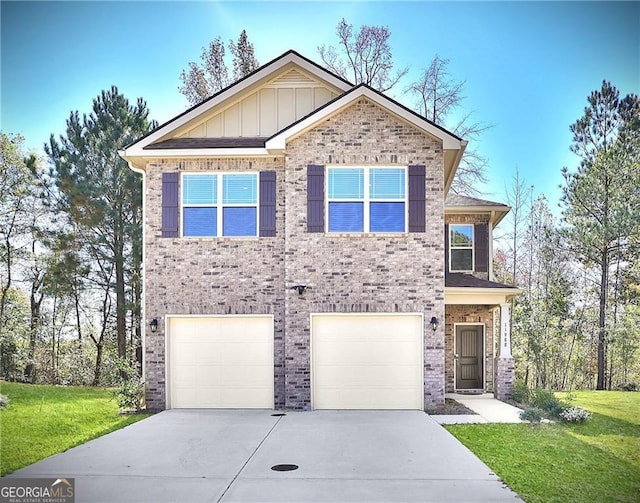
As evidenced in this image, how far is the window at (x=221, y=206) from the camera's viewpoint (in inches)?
535

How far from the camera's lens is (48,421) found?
500 inches

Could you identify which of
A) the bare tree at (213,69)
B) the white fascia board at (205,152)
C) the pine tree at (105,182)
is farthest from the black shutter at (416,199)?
the bare tree at (213,69)

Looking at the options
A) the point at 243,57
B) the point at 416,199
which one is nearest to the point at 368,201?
the point at 416,199

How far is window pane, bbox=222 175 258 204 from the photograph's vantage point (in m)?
13.6

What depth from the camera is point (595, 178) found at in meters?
21.3

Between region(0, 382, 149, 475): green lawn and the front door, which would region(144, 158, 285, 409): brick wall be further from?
the front door

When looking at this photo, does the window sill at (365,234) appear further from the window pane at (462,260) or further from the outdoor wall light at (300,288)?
the window pane at (462,260)

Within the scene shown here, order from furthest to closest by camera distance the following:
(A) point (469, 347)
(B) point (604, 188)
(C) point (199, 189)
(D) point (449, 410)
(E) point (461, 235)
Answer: (B) point (604, 188), (E) point (461, 235), (A) point (469, 347), (C) point (199, 189), (D) point (449, 410)

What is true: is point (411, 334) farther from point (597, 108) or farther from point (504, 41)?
point (597, 108)

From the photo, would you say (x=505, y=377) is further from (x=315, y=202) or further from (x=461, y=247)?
(x=315, y=202)

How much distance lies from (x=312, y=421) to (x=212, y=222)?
15.4ft

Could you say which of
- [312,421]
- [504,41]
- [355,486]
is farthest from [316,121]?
[504,41]

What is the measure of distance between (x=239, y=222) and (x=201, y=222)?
81 cm

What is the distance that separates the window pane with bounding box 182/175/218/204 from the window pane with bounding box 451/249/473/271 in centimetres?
731
